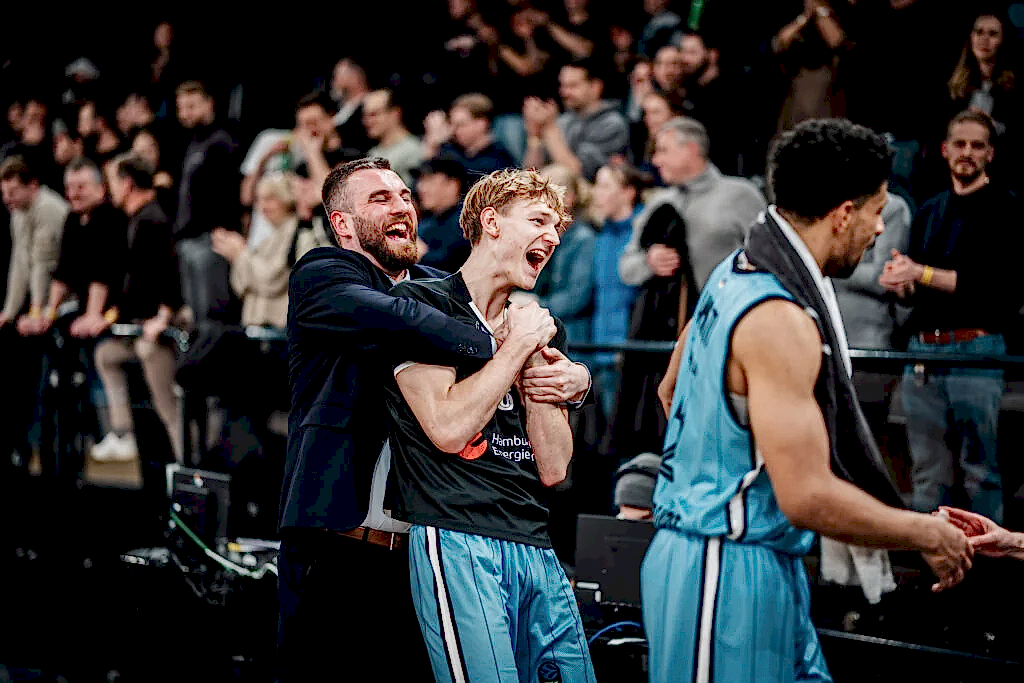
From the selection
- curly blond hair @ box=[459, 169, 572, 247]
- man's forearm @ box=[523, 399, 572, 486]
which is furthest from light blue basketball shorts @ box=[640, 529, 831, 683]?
curly blond hair @ box=[459, 169, 572, 247]

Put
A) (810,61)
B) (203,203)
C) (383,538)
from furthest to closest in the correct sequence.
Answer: (203,203)
(810,61)
(383,538)

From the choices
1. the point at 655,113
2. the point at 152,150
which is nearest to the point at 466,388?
the point at 655,113

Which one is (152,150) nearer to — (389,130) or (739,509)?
(389,130)

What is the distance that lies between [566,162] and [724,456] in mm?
5135

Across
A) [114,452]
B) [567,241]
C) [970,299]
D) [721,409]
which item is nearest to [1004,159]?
[970,299]

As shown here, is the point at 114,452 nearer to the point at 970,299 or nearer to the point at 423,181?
the point at 423,181

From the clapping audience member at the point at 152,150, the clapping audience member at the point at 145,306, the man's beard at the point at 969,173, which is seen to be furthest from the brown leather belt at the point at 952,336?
the clapping audience member at the point at 152,150

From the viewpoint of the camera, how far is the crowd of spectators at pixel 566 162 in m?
5.70

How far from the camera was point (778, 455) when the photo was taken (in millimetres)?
2324

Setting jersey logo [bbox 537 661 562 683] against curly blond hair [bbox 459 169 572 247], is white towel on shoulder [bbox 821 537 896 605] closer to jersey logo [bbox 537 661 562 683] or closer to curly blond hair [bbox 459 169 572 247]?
jersey logo [bbox 537 661 562 683]

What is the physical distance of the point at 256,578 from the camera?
4.99m

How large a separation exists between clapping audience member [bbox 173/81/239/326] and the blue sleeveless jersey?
193 inches

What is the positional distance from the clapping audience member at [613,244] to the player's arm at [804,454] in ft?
12.8

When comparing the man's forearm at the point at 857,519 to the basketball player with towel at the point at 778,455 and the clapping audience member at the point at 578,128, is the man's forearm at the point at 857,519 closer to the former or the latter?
the basketball player with towel at the point at 778,455
